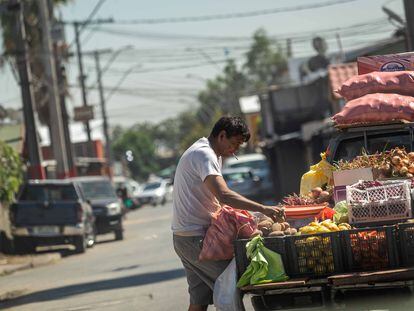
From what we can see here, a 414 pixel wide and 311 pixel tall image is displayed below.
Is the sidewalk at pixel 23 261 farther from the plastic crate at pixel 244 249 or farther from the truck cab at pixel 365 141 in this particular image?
the plastic crate at pixel 244 249

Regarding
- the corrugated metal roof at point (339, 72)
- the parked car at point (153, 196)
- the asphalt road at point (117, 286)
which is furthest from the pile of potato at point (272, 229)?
the parked car at point (153, 196)

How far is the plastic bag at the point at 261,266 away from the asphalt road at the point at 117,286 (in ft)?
1.58

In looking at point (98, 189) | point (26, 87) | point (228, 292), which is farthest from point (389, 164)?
point (26, 87)

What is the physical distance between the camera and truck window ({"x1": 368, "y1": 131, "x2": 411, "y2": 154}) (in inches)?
410

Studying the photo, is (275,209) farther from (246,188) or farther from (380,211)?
(246,188)

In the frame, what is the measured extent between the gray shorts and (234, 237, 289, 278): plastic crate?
0.80ft

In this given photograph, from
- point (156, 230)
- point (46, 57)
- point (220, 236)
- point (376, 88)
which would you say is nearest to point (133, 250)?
point (156, 230)

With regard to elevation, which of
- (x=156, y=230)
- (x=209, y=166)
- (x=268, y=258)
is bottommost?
(x=156, y=230)

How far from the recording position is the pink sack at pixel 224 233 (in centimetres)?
714

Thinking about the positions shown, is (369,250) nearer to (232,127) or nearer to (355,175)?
(232,127)

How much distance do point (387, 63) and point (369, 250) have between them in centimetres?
468

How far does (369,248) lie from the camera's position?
679 cm

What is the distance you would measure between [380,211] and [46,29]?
2621 centimetres

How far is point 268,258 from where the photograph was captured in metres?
6.84
